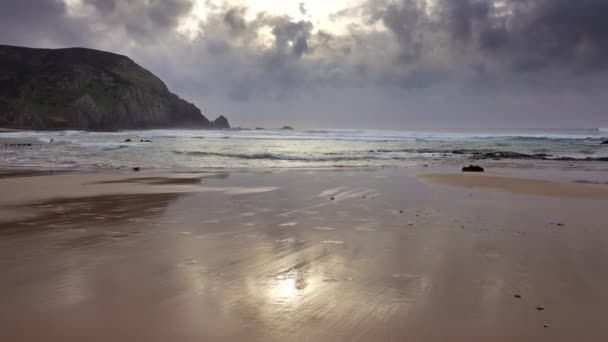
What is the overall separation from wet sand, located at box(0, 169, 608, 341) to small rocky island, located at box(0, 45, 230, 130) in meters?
84.4

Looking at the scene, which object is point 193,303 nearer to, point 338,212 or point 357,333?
point 357,333

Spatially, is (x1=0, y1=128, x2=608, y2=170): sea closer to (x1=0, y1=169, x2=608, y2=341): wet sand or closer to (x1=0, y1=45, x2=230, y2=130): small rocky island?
(x1=0, y1=169, x2=608, y2=341): wet sand

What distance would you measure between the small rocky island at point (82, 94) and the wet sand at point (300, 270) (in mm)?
84421

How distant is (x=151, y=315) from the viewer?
270cm

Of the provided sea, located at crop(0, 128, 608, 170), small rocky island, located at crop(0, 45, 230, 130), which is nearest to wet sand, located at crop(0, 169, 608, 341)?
sea, located at crop(0, 128, 608, 170)

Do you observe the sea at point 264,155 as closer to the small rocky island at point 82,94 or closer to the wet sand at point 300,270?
the wet sand at point 300,270

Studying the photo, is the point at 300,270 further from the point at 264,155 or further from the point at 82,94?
the point at 82,94

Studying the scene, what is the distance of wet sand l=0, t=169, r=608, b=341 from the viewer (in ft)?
8.48

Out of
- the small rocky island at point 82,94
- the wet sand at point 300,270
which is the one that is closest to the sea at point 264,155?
the wet sand at point 300,270

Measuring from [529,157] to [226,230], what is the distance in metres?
21.4

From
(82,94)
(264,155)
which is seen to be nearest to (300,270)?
(264,155)

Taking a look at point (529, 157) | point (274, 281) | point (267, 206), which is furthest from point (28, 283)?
point (529, 157)

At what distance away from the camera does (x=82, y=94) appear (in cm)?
8806

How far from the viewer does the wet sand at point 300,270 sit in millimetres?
2586
